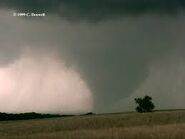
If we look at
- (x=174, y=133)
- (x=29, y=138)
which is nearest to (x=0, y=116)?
(x=29, y=138)

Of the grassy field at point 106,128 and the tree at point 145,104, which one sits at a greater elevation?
the tree at point 145,104

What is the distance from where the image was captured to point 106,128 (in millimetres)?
42688

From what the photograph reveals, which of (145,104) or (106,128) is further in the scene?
Result: (145,104)

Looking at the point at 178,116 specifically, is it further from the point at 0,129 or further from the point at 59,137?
the point at 59,137

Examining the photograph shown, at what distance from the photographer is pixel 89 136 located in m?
31.0

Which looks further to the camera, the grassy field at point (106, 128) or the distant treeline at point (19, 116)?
the distant treeline at point (19, 116)

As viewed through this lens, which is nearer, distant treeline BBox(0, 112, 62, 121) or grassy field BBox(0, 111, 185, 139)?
grassy field BBox(0, 111, 185, 139)

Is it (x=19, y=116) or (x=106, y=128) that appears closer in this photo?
(x=106, y=128)

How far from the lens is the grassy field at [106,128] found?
30.9 metres

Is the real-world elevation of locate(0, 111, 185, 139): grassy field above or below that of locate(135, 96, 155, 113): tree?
below

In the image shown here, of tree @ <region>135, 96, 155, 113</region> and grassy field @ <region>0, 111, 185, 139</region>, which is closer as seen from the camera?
grassy field @ <region>0, 111, 185, 139</region>

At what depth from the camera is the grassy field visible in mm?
30859

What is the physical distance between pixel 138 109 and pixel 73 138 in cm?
6325

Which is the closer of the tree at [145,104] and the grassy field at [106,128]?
the grassy field at [106,128]
